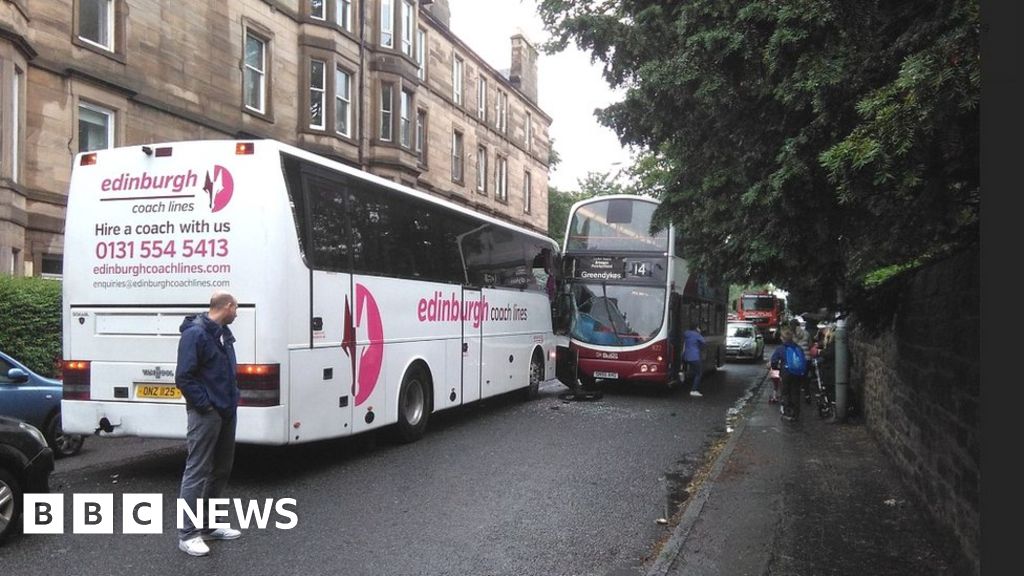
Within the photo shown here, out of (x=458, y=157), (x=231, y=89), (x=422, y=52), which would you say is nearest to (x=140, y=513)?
(x=231, y=89)

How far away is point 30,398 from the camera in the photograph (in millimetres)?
8102

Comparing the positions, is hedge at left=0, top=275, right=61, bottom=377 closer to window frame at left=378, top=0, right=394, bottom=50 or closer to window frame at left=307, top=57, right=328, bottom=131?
window frame at left=307, top=57, right=328, bottom=131

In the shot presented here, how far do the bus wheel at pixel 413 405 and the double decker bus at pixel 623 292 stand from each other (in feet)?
21.5

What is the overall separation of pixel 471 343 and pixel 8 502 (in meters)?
7.16

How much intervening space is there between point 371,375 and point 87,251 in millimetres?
3258

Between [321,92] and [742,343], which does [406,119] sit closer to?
[321,92]

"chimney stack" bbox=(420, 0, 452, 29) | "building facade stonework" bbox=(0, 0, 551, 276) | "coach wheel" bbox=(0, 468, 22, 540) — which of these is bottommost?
"coach wheel" bbox=(0, 468, 22, 540)

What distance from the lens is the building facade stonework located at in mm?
15047

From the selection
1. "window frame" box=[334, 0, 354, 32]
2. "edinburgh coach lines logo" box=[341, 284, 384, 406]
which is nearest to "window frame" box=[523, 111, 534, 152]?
"window frame" box=[334, 0, 354, 32]

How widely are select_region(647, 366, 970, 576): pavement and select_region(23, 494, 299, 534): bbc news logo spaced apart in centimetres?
325

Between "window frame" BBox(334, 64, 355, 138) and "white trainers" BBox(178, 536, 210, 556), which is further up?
"window frame" BBox(334, 64, 355, 138)

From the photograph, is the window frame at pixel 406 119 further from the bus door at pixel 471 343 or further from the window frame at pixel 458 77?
the bus door at pixel 471 343

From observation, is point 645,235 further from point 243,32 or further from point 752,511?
point 243,32

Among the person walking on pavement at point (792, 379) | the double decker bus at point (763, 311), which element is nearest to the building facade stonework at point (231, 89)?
the person walking on pavement at point (792, 379)
